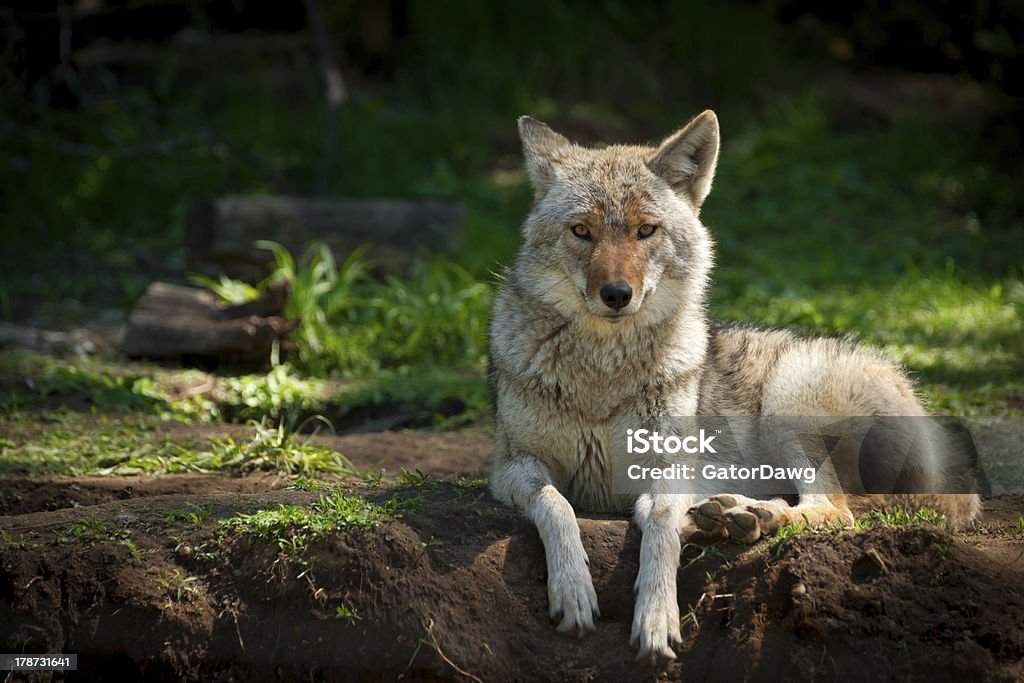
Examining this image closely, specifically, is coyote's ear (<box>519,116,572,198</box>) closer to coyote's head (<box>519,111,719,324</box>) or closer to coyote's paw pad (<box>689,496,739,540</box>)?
coyote's head (<box>519,111,719,324</box>)

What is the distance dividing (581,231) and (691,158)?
71 cm

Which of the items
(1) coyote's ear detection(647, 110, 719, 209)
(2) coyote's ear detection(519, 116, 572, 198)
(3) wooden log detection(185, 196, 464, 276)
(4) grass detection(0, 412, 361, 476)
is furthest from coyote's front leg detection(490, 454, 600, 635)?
(3) wooden log detection(185, 196, 464, 276)

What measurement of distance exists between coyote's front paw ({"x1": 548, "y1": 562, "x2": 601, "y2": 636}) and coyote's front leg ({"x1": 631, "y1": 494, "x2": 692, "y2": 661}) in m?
0.16

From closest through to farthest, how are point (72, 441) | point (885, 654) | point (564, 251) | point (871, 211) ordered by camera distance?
1. point (885, 654)
2. point (564, 251)
3. point (72, 441)
4. point (871, 211)

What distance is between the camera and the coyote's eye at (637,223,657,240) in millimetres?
4348

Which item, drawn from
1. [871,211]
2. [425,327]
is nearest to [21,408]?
[425,327]

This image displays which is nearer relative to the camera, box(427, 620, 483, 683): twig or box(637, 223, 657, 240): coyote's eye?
box(427, 620, 483, 683): twig

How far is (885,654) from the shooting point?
11.8 feet

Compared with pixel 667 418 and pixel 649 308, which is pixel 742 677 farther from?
pixel 649 308

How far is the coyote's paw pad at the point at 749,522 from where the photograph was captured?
3.89 meters

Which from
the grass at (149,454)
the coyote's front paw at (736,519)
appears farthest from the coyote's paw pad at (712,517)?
the grass at (149,454)

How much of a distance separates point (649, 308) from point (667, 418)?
1.55ft

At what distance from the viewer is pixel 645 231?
4.36 metres

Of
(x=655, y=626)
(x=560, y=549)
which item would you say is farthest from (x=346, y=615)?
(x=655, y=626)
